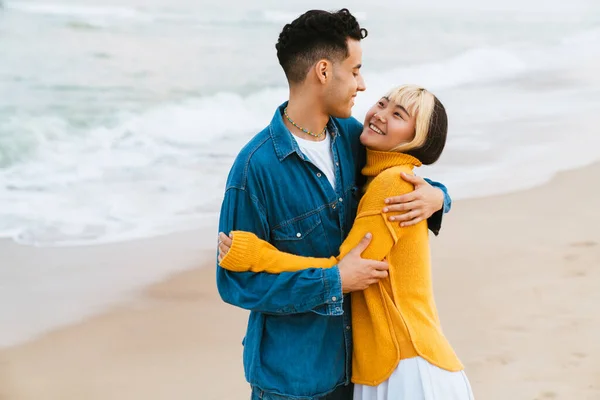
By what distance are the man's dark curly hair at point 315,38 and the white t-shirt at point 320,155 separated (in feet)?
0.66

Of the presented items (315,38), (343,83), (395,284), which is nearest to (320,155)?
(343,83)

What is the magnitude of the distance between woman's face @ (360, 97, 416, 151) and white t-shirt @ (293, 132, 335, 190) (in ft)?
0.40

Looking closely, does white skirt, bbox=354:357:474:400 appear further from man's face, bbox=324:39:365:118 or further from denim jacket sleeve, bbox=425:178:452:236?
man's face, bbox=324:39:365:118

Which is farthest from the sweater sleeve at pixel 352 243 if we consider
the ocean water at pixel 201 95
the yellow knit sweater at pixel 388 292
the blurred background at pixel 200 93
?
the blurred background at pixel 200 93

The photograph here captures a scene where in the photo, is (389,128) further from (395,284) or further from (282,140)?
(395,284)

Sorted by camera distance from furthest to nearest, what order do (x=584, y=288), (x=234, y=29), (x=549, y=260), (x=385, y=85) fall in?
(x=234, y=29)
(x=385, y=85)
(x=549, y=260)
(x=584, y=288)

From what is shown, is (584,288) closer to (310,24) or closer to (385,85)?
(310,24)

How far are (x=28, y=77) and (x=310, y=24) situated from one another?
37.9 ft

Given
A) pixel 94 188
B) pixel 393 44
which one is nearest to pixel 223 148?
pixel 94 188

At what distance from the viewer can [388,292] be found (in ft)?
8.24

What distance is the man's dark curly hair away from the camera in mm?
2555

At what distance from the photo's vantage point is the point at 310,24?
2.57 meters

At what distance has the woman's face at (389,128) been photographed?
2.63m

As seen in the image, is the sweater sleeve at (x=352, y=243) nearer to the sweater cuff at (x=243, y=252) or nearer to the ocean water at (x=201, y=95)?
the sweater cuff at (x=243, y=252)
